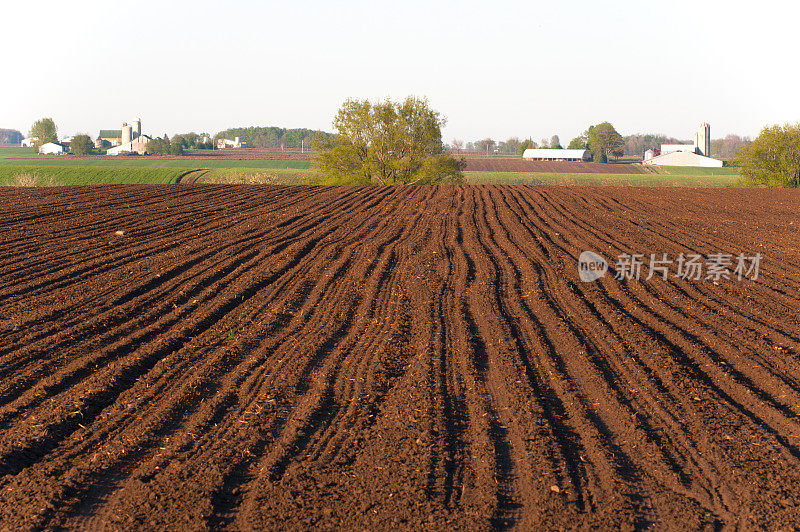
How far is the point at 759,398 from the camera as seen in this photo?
20.1 feet

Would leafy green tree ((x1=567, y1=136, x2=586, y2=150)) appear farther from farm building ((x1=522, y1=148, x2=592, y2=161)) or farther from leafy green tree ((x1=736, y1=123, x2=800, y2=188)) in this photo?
leafy green tree ((x1=736, y1=123, x2=800, y2=188))

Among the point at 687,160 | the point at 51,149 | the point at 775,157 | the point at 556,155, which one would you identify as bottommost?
the point at 775,157

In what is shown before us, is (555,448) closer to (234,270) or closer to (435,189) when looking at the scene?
(234,270)

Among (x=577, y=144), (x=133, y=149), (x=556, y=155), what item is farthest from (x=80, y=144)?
(x=577, y=144)

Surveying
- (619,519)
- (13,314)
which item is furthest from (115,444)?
(13,314)

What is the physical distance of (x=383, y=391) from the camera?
6.04 m

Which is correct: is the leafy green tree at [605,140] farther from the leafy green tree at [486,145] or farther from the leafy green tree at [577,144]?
the leafy green tree at [486,145]

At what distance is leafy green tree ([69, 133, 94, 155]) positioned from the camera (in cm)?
10762

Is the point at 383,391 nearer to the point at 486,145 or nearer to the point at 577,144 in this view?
the point at 577,144

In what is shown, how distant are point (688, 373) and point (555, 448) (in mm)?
2536

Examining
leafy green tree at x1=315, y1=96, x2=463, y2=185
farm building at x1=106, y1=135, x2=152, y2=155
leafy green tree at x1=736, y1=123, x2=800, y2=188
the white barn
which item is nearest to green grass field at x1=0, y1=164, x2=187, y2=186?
leafy green tree at x1=315, y1=96, x2=463, y2=185

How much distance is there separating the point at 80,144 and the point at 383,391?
117 m

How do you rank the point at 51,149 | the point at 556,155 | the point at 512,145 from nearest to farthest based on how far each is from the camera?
the point at 556,155 → the point at 51,149 → the point at 512,145

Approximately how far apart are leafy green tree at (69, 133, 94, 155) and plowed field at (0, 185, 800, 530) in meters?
107
